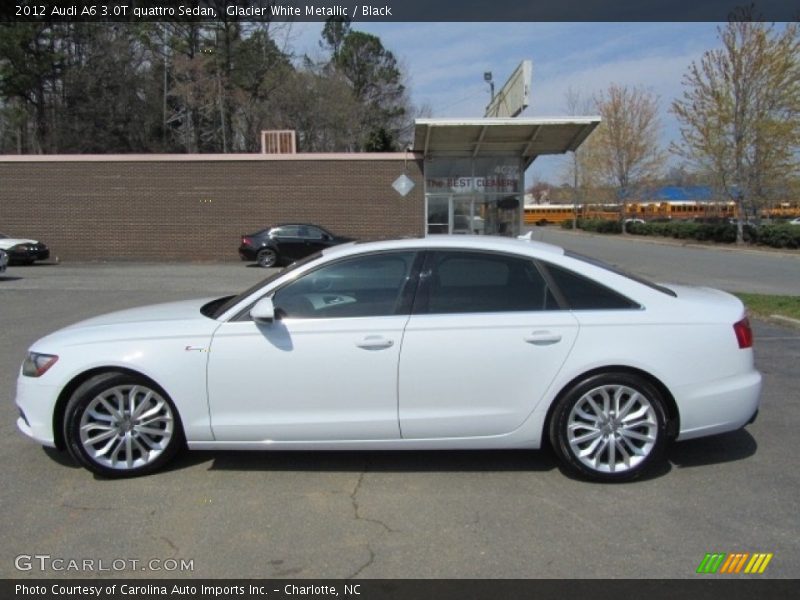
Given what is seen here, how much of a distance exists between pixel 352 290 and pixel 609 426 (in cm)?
183

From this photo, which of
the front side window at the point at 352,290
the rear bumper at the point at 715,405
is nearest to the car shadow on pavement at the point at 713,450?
the rear bumper at the point at 715,405

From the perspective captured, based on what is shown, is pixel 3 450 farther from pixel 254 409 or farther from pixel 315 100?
pixel 315 100

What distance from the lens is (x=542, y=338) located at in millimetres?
3969

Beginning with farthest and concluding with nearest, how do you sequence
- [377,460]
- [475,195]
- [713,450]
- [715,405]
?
1. [475,195]
2. [713,450]
3. [377,460]
4. [715,405]

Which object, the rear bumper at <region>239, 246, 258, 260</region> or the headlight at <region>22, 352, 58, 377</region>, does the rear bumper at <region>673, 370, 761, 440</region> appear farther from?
the rear bumper at <region>239, 246, 258, 260</region>

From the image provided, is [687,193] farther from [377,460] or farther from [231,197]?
[377,460]

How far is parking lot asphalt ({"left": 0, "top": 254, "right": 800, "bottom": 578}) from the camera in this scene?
3.14 meters

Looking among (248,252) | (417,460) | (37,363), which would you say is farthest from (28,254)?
(417,460)

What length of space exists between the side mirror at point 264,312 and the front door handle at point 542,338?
1.56 meters

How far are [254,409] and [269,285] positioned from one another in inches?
31.5

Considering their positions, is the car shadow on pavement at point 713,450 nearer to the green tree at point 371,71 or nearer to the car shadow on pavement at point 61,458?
the car shadow on pavement at point 61,458

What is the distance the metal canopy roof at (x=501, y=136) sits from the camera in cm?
1980

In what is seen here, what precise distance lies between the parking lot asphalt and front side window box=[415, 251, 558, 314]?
109 centimetres

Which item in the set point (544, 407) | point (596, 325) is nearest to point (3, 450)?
point (544, 407)
